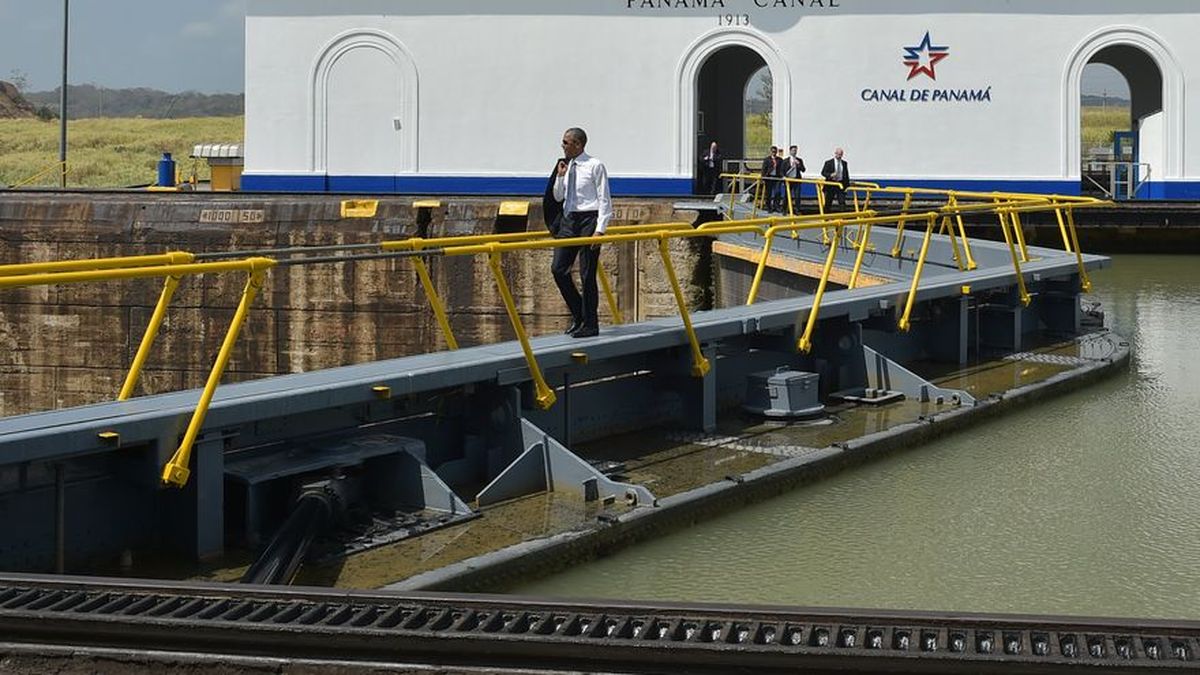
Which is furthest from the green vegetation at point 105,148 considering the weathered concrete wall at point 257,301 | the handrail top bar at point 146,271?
the handrail top bar at point 146,271

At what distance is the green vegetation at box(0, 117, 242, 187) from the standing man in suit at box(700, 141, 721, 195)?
25450 millimetres

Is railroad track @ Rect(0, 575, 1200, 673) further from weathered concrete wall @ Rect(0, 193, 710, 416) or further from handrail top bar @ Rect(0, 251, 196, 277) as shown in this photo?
weathered concrete wall @ Rect(0, 193, 710, 416)

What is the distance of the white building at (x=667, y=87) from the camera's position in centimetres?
2620

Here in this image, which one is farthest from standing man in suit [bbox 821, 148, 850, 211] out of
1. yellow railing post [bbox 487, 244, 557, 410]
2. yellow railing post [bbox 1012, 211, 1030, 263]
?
yellow railing post [bbox 487, 244, 557, 410]

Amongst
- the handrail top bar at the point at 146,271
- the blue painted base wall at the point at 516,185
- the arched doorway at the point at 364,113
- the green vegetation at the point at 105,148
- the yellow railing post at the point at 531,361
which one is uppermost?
the green vegetation at the point at 105,148

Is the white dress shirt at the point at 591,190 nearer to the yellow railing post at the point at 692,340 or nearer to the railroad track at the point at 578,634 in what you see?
the yellow railing post at the point at 692,340

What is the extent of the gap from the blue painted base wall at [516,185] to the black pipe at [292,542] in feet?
66.9

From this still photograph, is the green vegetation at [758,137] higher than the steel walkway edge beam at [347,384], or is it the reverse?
the green vegetation at [758,137]

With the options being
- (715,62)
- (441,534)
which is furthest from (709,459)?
(715,62)

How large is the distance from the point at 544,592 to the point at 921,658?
8.39ft

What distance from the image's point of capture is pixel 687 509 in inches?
275

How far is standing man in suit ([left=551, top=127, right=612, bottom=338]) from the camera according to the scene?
838 cm

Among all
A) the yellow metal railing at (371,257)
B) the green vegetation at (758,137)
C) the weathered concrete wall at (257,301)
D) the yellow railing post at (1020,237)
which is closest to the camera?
the yellow metal railing at (371,257)

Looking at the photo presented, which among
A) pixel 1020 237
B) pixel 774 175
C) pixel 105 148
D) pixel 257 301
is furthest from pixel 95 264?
pixel 105 148
